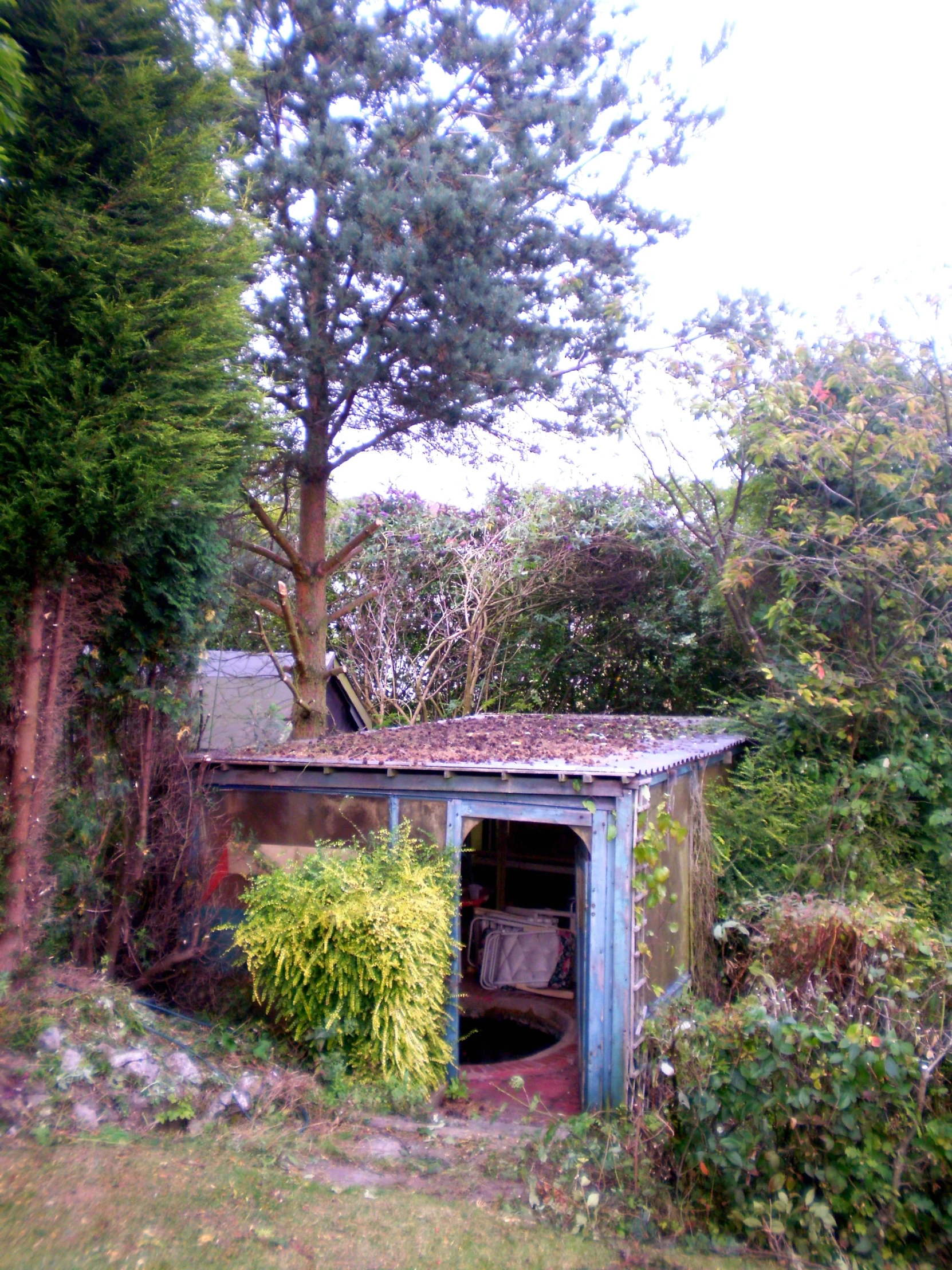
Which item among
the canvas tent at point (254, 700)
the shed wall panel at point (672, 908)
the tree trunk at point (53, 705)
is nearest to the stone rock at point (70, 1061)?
the tree trunk at point (53, 705)

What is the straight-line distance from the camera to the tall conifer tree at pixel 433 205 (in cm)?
723

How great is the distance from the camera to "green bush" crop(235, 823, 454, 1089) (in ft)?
17.5

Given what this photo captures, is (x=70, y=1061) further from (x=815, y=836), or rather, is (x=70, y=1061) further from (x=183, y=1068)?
(x=815, y=836)

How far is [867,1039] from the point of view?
3426 millimetres

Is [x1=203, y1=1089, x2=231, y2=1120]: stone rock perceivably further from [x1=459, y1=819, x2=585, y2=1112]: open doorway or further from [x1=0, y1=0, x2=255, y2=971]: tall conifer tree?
[x1=459, y1=819, x2=585, y2=1112]: open doorway

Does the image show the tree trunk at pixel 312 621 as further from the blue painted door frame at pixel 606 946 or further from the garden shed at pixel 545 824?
the blue painted door frame at pixel 606 946

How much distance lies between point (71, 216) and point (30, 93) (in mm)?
707

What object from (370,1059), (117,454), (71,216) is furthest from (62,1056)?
(71,216)

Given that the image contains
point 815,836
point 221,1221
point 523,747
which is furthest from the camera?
point 815,836

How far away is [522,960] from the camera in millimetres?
9008

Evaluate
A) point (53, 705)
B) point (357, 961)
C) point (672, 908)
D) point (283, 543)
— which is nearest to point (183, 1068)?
point (357, 961)

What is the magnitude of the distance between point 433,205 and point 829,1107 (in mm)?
6824

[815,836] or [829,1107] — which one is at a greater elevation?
[815,836]

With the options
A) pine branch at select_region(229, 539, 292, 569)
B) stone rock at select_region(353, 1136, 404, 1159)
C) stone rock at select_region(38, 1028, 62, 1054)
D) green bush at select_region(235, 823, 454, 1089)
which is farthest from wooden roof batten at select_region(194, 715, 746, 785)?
stone rock at select_region(38, 1028, 62, 1054)
